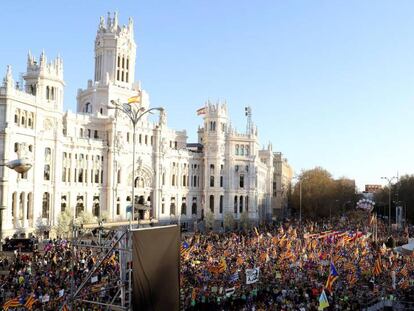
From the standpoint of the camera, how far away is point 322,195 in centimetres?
11050

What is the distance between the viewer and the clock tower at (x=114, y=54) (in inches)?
2928

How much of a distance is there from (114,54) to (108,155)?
17.9 m

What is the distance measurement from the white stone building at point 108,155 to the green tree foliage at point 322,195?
18.3 meters

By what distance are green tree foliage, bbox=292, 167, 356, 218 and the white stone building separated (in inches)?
722

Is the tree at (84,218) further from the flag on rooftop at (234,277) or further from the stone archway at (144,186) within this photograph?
the flag on rooftop at (234,277)

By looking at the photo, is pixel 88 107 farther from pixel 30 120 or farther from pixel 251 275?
pixel 251 275

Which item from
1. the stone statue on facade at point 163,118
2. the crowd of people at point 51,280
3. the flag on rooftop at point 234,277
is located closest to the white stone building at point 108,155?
the stone statue on facade at point 163,118

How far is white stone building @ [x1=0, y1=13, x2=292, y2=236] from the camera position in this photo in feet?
168

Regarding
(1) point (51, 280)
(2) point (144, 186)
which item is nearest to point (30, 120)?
(2) point (144, 186)

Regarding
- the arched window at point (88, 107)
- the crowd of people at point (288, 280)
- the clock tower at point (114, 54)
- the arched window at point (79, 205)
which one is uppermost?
the clock tower at point (114, 54)

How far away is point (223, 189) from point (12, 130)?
39.3 m

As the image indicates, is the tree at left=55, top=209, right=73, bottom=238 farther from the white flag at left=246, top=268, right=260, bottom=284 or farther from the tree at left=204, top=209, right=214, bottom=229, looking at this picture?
the white flag at left=246, top=268, right=260, bottom=284

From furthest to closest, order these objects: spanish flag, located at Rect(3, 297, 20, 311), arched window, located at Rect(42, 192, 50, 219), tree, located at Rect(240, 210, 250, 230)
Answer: tree, located at Rect(240, 210, 250, 230) → arched window, located at Rect(42, 192, 50, 219) → spanish flag, located at Rect(3, 297, 20, 311)

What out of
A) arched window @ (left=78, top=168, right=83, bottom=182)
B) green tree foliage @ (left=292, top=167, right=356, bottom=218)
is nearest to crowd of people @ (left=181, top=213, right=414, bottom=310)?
arched window @ (left=78, top=168, right=83, bottom=182)
